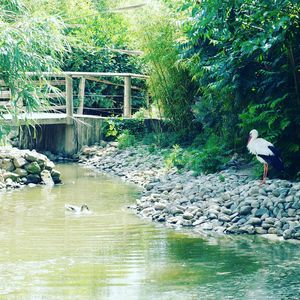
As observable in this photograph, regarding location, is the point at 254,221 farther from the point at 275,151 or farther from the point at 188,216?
the point at 275,151

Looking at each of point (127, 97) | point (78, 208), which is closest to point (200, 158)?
point (78, 208)

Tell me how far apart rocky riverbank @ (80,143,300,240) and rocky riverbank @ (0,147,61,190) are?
1.81 m

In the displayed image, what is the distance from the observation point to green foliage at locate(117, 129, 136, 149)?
57.4 feet

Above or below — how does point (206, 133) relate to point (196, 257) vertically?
above

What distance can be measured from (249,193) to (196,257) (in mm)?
2164

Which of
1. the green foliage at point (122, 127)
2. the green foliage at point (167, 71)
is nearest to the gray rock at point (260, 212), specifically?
the green foliage at point (167, 71)

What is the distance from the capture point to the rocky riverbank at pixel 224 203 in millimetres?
9625

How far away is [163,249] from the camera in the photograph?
8891mm

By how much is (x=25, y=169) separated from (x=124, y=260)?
19.7ft

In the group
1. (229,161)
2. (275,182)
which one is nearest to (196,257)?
(275,182)

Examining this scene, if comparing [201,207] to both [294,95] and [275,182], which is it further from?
[294,95]

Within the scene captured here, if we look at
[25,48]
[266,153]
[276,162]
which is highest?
[25,48]

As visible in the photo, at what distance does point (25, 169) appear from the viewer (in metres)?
14.0

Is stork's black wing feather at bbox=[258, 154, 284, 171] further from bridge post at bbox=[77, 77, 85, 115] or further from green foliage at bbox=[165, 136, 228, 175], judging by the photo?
bridge post at bbox=[77, 77, 85, 115]
